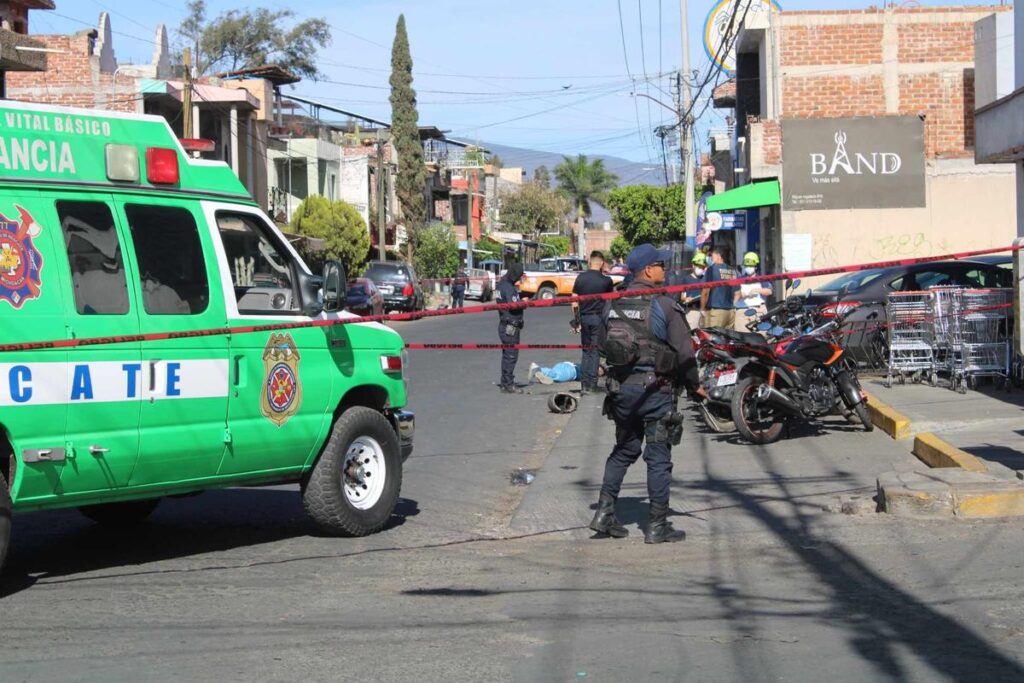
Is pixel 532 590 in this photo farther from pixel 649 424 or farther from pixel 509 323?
pixel 509 323

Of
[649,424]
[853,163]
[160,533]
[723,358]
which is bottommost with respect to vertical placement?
[160,533]

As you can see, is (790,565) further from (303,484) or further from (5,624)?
(5,624)

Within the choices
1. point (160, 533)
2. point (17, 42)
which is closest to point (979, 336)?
point (160, 533)

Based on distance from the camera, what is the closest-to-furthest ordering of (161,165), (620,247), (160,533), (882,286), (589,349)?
(161,165)
(160,533)
(589,349)
(882,286)
(620,247)

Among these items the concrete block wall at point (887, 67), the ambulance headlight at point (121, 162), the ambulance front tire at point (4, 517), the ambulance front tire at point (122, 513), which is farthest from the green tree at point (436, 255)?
the ambulance front tire at point (4, 517)

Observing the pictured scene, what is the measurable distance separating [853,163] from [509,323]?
45.7ft

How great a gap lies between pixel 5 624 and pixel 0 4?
27.8m

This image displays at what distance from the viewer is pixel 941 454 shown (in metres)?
9.68

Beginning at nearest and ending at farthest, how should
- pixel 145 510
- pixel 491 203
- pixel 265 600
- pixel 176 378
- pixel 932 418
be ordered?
1. pixel 265 600
2. pixel 176 378
3. pixel 145 510
4. pixel 932 418
5. pixel 491 203

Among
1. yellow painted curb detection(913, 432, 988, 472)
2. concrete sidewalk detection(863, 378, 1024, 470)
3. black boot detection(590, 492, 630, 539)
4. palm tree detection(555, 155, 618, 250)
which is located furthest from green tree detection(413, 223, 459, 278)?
black boot detection(590, 492, 630, 539)

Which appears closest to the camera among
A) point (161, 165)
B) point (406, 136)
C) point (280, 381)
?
point (161, 165)

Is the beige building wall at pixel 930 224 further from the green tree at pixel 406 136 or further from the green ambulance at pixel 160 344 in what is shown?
the green tree at pixel 406 136

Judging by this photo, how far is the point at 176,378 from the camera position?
7082 mm

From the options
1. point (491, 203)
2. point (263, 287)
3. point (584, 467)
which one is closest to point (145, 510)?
point (263, 287)
